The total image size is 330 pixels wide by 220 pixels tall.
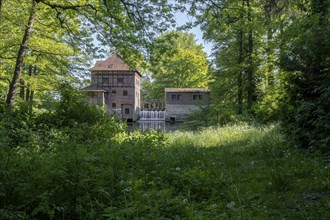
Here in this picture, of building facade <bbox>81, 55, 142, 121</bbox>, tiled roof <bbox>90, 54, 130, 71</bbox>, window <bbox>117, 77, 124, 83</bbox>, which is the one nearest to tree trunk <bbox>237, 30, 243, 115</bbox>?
building facade <bbox>81, 55, 142, 121</bbox>

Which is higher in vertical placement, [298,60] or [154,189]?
[298,60]

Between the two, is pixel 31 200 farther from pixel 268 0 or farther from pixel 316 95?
pixel 268 0

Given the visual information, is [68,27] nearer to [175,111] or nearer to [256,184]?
[256,184]

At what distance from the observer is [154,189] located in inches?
142

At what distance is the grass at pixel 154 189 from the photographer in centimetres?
289

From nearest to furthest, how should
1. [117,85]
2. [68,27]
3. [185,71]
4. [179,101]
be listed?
[68,27] < [179,101] < [185,71] < [117,85]

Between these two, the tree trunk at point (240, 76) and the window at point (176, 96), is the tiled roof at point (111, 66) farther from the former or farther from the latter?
the tree trunk at point (240, 76)

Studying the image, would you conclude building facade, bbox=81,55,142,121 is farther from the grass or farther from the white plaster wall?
the grass

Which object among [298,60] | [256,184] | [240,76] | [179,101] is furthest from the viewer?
[179,101]

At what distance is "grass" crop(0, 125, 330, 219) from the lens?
9.47 ft

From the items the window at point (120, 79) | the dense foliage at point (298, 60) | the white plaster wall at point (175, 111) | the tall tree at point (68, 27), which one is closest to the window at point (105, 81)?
the window at point (120, 79)

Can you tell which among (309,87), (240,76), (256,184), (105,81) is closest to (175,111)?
(105,81)

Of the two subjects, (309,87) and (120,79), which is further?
(120,79)

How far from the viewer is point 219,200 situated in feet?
12.3
